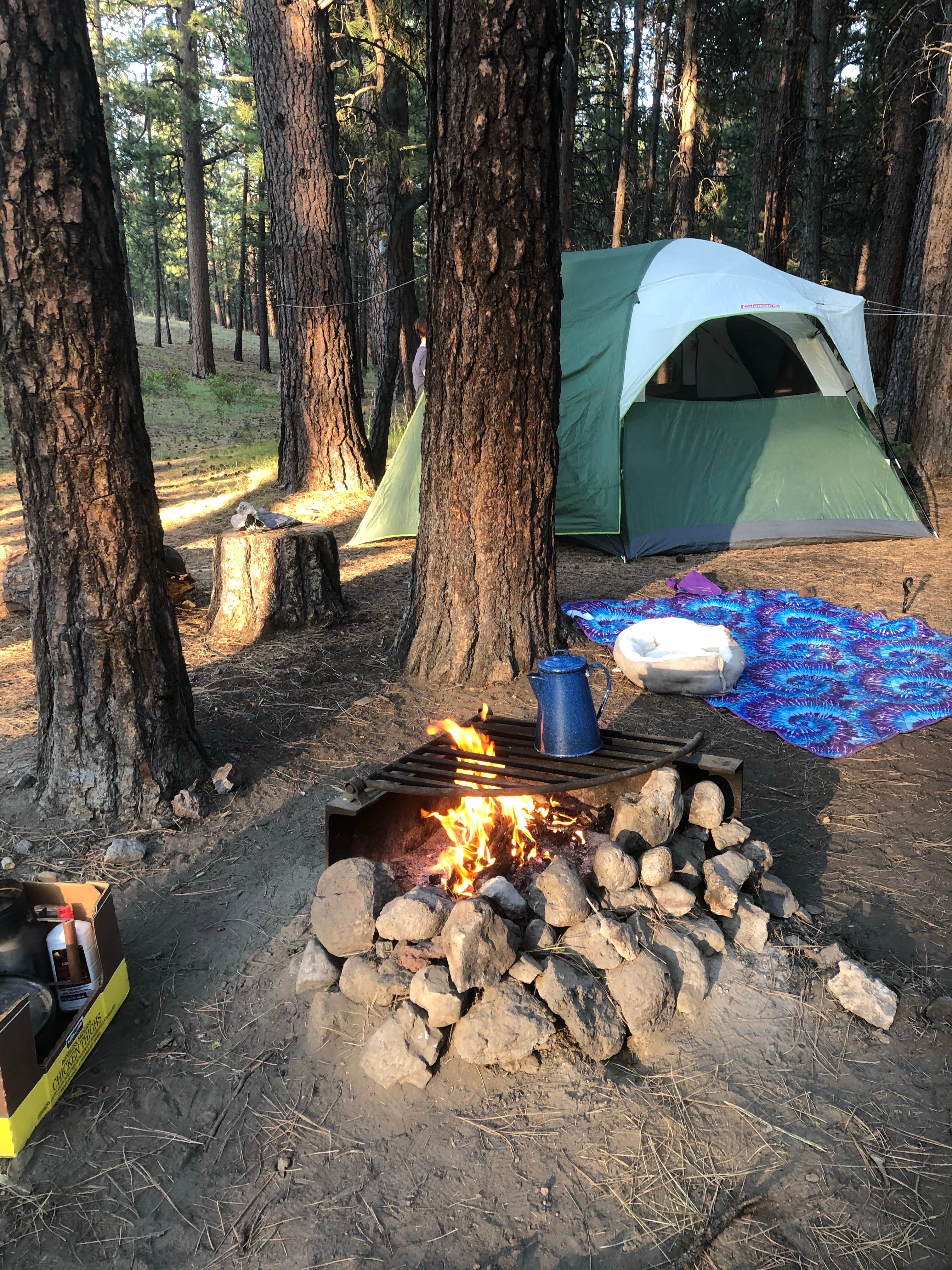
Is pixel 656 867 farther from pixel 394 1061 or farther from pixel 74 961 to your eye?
pixel 74 961

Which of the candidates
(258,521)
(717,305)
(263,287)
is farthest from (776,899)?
(263,287)

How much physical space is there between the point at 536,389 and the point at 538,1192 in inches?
124

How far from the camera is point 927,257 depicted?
8.22 metres

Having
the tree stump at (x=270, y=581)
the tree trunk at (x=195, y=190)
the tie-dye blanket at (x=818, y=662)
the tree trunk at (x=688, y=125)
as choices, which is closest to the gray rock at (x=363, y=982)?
the tie-dye blanket at (x=818, y=662)

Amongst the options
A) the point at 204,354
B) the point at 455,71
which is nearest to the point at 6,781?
the point at 455,71

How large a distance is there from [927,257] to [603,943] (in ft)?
28.0

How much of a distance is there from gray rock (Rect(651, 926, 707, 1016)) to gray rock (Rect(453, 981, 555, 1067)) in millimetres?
367

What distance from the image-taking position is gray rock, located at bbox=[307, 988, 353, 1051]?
2193mm

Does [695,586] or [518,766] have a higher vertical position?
[518,766]

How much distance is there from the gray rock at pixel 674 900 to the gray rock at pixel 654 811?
14 cm

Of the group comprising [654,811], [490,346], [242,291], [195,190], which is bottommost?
[654,811]

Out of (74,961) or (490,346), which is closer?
(74,961)

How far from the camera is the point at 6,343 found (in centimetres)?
276

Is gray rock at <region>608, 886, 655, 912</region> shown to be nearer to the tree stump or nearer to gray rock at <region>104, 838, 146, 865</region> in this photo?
gray rock at <region>104, 838, 146, 865</region>
